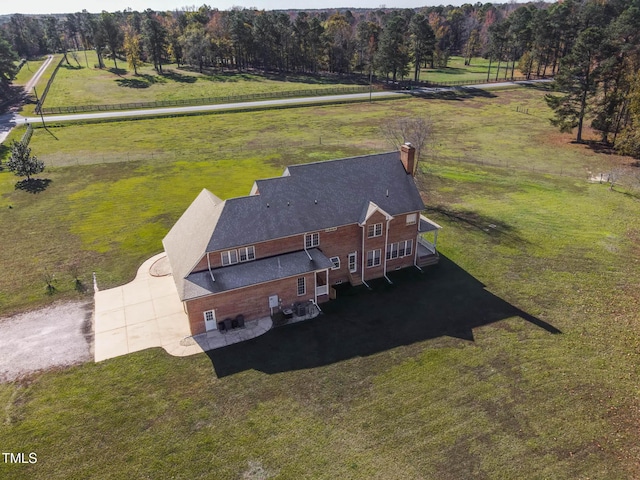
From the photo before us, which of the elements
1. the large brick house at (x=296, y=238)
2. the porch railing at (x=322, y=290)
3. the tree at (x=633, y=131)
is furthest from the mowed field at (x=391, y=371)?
the tree at (x=633, y=131)

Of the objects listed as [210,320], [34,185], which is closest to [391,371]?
[210,320]

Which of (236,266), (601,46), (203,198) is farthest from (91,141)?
(601,46)

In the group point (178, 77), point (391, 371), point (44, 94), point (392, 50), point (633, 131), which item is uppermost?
point (392, 50)

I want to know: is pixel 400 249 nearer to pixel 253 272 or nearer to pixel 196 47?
pixel 253 272

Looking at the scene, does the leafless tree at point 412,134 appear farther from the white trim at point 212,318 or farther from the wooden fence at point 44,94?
the wooden fence at point 44,94

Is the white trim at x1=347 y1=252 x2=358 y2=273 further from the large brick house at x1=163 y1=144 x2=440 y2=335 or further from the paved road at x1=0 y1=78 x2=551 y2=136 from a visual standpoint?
the paved road at x1=0 y1=78 x2=551 y2=136

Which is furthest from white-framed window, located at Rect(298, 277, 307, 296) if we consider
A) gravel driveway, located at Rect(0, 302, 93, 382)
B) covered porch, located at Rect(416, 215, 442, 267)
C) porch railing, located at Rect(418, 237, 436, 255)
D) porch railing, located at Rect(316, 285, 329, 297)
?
gravel driveway, located at Rect(0, 302, 93, 382)
